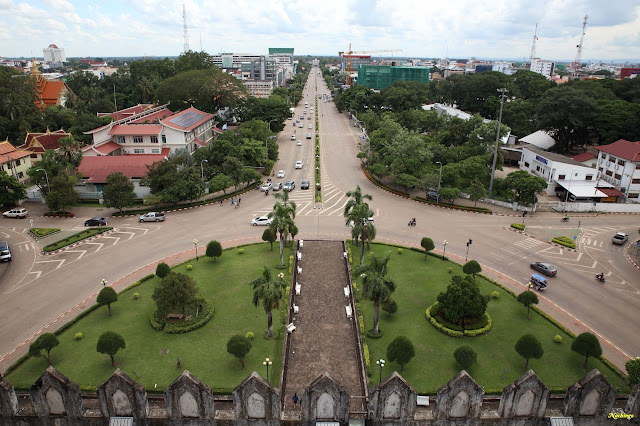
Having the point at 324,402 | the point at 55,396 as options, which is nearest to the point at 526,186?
the point at 324,402

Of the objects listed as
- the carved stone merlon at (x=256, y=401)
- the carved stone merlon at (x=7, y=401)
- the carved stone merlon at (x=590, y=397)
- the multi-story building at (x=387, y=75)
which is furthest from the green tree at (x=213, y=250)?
the multi-story building at (x=387, y=75)

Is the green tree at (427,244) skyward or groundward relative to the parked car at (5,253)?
skyward

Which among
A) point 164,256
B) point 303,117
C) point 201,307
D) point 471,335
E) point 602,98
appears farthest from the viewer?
point 303,117

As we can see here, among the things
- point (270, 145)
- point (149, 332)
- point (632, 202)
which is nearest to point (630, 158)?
point (632, 202)

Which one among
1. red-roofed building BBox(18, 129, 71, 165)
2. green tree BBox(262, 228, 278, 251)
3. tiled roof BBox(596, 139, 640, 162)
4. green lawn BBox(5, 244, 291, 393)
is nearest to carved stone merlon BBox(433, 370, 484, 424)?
green lawn BBox(5, 244, 291, 393)

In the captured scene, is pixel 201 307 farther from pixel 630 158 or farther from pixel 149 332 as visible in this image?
pixel 630 158

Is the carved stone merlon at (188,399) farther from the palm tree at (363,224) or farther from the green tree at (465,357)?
the palm tree at (363,224)

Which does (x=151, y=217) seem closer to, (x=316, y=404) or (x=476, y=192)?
(x=316, y=404)
